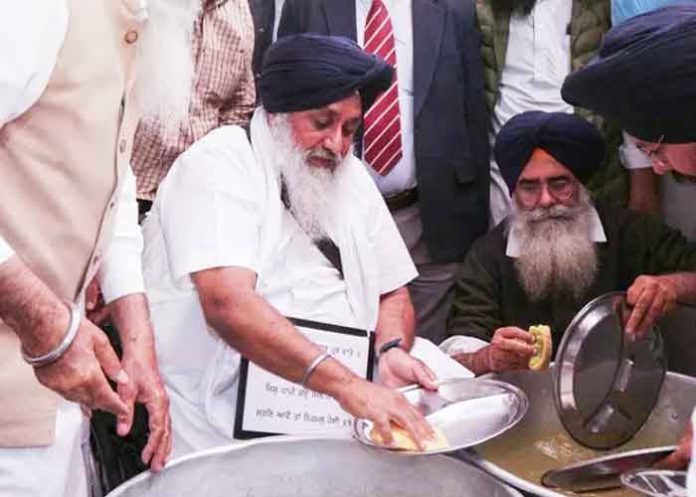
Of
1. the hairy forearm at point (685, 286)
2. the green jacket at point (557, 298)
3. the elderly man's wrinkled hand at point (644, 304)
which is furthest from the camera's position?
the green jacket at point (557, 298)

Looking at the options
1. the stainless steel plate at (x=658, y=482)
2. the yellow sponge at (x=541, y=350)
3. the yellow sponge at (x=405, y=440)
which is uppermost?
the stainless steel plate at (x=658, y=482)

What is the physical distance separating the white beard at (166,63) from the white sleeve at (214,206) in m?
0.13

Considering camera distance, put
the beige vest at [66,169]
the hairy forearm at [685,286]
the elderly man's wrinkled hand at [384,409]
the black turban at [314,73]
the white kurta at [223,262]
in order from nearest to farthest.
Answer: the beige vest at [66,169], the elderly man's wrinkled hand at [384,409], the white kurta at [223,262], the black turban at [314,73], the hairy forearm at [685,286]

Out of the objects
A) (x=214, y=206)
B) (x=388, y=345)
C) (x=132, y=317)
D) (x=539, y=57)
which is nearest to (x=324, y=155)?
(x=214, y=206)

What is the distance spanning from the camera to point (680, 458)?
136 cm

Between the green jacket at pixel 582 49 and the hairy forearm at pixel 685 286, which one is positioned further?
the green jacket at pixel 582 49

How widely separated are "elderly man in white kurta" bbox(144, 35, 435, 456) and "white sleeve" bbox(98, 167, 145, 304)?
337 millimetres

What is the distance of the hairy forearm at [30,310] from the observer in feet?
3.30

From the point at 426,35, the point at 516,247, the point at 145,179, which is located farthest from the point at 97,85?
the point at 426,35

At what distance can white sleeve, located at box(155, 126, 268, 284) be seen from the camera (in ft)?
5.90

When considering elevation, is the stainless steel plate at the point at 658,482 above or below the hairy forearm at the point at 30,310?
below

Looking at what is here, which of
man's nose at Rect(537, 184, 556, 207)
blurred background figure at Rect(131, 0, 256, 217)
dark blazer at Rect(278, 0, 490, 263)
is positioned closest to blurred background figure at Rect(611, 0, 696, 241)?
man's nose at Rect(537, 184, 556, 207)

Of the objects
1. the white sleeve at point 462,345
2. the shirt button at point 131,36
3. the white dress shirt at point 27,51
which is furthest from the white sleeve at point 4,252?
the white sleeve at point 462,345

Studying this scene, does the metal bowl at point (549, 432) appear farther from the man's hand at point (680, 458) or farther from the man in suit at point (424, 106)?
the man in suit at point (424, 106)
